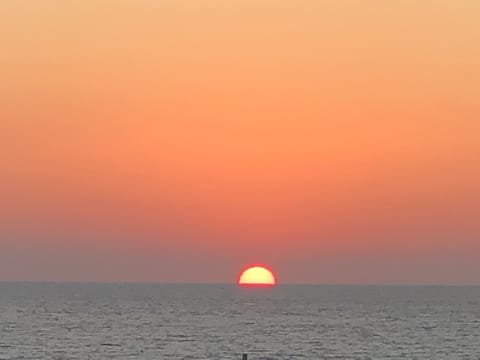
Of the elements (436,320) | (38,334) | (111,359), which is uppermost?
(436,320)

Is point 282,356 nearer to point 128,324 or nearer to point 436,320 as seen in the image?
point 128,324

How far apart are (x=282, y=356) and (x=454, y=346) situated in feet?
97.8

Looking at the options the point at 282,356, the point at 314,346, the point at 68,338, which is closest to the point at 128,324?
the point at 68,338

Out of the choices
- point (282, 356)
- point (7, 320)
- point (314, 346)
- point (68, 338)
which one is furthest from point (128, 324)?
point (282, 356)

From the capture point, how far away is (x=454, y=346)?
5153 inches

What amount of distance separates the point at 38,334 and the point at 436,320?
274 feet

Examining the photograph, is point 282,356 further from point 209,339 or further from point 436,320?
point 436,320

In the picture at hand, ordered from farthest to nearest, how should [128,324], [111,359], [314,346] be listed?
[128,324] < [314,346] < [111,359]

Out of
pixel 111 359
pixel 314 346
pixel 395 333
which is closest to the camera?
pixel 111 359

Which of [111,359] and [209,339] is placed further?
[209,339]

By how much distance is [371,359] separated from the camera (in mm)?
111438

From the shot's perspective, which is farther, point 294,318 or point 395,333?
point 294,318

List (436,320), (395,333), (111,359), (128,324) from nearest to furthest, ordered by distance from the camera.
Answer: (111,359), (395,333), (128,324), (436,320)

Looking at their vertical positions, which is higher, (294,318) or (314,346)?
(294,318)
